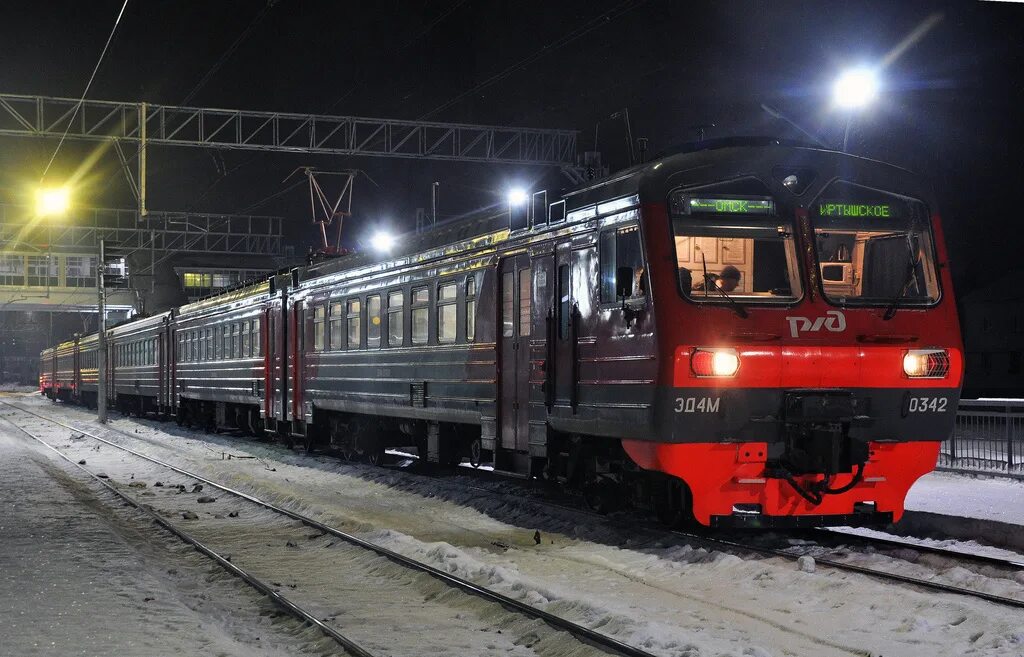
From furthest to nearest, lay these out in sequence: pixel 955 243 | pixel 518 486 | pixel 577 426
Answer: pixel 955 243 → pixel 518 486 → pixel 577 426

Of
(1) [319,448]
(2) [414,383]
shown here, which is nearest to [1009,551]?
(2) [414,383]

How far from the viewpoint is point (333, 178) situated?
50.7 m

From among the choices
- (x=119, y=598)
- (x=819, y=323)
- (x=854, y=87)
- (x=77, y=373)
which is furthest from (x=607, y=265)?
(x=77, y=373)

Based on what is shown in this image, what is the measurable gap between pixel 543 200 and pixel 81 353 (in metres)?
45.4

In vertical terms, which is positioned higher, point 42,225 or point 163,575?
point 42,225

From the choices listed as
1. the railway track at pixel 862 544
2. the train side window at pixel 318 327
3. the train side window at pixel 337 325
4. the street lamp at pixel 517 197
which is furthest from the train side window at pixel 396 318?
the railway track at pixel 862 544

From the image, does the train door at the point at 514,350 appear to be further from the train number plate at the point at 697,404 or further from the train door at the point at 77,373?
the train door at the point at 77,373

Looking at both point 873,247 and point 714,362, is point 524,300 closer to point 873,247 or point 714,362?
point 714,362

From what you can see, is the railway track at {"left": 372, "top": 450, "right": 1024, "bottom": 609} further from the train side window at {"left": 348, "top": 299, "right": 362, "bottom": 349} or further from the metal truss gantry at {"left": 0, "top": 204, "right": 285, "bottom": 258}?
the metal truss gantry at {"left": 0, "top": 204, "right": 285, "bottom": 258}

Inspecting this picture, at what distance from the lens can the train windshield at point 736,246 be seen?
9609mm

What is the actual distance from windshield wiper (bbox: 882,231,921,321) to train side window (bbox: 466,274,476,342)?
16.3 ft

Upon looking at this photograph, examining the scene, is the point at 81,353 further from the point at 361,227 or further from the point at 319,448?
the point at 319,448

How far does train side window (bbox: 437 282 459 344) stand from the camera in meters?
13.9

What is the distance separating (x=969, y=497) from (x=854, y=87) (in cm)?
583
